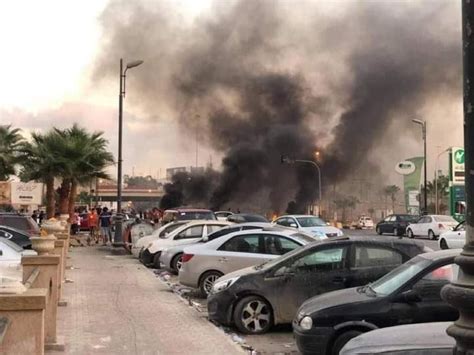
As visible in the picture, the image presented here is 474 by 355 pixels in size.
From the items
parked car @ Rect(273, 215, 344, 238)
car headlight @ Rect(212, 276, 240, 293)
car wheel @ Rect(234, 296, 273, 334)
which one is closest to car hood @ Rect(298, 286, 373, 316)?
car wheel @ Rect(234, 296, 273, 334)

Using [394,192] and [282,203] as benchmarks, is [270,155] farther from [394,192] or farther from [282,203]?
[394,192]

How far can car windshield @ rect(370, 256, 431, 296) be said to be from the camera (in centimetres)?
709

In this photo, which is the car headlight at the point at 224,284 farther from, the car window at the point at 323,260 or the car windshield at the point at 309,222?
the car windshield at the point at 309,222

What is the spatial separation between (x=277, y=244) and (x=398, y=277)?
4908mm

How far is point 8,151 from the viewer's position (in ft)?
125

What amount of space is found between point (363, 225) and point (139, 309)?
51.2 metres

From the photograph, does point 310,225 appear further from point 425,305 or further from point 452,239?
point 425,305

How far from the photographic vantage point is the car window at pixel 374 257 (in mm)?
8805

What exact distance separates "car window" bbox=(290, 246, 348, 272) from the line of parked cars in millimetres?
14

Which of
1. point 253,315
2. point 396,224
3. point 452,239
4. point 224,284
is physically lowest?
point 253,315

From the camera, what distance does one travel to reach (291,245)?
1201 cm

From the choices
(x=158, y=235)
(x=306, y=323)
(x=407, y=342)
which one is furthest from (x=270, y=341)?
(x=158, y=235)

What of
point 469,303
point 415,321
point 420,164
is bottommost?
point 415,321

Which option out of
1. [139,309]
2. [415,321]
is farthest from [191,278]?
[415,321]
